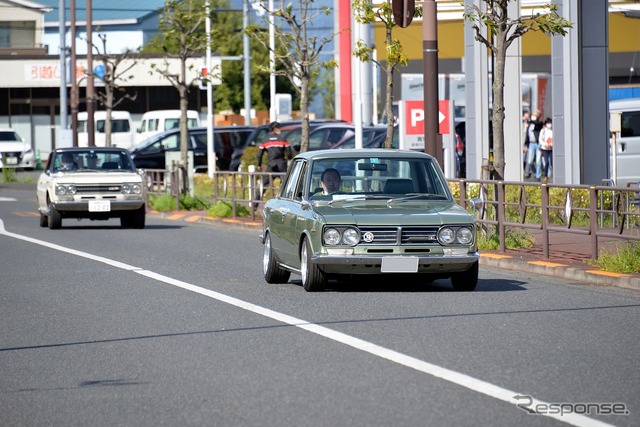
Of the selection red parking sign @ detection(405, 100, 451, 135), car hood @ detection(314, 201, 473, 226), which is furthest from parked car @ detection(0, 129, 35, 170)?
car hood @ detection(314, 201, 473, 226)

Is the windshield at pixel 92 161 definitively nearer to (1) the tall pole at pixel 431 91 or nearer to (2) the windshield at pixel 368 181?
(1) the tall pole at pixel 431 91

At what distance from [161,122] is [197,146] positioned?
12.0 metres

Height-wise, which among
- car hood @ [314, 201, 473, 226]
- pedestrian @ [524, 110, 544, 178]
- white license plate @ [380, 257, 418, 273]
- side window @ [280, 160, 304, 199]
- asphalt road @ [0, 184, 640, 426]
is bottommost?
asphalt road @ [0, 184, 640, 426]

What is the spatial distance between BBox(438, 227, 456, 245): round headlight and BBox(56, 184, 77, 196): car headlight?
1359 cm

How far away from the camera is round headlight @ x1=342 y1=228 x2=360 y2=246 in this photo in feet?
41.9

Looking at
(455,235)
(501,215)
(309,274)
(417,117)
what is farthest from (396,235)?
(417,117)

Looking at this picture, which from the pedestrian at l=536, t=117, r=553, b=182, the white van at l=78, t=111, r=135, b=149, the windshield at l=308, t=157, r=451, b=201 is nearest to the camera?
the windshield at l=308, t=157, r=451, b=201

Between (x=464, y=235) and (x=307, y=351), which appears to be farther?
(x=464, y=235)

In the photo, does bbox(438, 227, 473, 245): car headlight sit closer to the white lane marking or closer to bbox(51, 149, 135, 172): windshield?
the white lane marking

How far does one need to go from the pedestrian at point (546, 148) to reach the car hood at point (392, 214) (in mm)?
23355

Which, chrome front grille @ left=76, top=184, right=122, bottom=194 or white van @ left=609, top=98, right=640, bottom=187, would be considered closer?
chrome front grille @ left=76, top=184, right=122, bottom=194

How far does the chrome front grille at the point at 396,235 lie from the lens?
12.8 m

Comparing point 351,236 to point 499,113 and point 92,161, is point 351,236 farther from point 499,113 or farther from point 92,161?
point 92,161

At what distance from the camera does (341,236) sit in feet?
41.9
